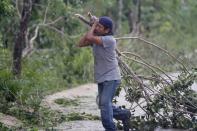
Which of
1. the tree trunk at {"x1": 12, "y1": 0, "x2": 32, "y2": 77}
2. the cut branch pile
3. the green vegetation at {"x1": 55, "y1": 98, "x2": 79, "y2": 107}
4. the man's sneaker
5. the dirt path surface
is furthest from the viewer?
the green vegetation at {"x1": 55, "y1": 98, "x2": 79, "y2": 107}

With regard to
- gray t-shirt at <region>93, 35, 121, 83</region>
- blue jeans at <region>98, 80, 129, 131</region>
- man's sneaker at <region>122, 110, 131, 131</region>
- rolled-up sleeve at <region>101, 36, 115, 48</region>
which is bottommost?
man's sneaker at <region>122, 110, 131, 131</region>

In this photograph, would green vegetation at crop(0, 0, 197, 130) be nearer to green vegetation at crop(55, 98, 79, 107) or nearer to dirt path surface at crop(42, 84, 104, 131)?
green vegetation at crop(55, 98, 79, 107)

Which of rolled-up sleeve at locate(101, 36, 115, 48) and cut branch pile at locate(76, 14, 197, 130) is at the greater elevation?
rolled-up sleeve at locate(101, 36, 115, 48)

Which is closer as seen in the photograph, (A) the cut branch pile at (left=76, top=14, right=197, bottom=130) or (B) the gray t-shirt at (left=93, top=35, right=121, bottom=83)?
(B) the gray t-shirt at (left=93, top=35, right=121, bottom=83)

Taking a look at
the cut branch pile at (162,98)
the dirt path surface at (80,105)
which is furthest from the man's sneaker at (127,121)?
the dirt path surface at (80,105)

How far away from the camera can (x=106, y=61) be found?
9.20m

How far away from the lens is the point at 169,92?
10156 millimetres

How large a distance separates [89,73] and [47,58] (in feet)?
4.59

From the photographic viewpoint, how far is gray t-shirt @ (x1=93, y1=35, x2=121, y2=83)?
9156 millimetres

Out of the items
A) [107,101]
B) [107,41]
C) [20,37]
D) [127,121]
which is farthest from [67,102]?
[107,41]

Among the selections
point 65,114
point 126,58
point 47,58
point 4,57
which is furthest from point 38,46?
point 126,58

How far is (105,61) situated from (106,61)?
15 mm

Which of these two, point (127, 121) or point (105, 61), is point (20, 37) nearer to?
point (127, 121)

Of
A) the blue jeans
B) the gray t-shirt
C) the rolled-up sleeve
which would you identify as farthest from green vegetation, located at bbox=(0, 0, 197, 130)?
the rolled-up sleeve
